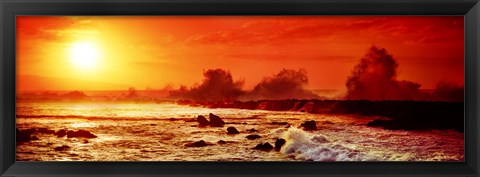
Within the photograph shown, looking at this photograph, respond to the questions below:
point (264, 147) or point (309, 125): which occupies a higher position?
point (309, 125)

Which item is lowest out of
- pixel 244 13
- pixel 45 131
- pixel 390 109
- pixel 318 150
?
pixel 318 150

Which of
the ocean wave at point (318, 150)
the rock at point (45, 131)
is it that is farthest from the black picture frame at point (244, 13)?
the rock at point (45, 131)

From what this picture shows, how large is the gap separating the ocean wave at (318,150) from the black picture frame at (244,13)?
0.03 metres

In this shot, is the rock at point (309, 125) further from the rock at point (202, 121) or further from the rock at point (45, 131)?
the rock at point (45, 131)

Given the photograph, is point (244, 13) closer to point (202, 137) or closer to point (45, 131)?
point (202, 137)

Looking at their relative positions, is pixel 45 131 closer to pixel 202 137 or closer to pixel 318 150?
pixel 202 137

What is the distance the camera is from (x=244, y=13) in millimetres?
4094

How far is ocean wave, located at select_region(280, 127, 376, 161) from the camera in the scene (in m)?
4.12

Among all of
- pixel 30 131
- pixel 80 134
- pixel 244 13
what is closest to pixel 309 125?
pixel 244 13

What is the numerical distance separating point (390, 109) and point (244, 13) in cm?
94

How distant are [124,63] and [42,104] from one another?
49cm

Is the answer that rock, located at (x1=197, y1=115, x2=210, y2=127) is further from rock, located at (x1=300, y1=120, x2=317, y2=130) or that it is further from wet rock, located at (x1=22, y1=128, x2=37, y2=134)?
wet rock, located at (x1=22, y1=128, x2=37, y2=134)

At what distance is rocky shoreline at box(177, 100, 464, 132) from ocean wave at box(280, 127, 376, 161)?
0.53 ft

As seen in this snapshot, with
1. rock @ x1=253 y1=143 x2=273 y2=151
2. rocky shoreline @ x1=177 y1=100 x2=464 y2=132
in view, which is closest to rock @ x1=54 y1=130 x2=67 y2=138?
rocky shoreline @ x1=177 y1=100 x2=464 y2=132
